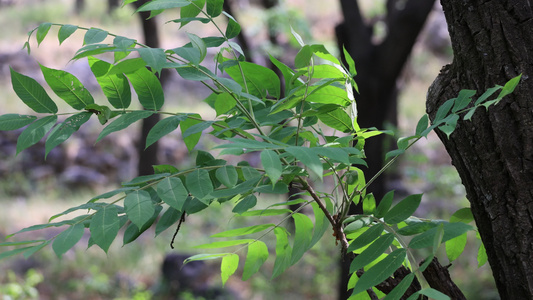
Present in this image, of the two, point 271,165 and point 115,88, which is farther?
point 115,88

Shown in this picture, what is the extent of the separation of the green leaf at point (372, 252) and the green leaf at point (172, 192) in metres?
0.27

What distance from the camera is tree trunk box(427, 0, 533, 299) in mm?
924

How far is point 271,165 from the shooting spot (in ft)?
2.30

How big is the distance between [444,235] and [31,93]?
26.5 inches

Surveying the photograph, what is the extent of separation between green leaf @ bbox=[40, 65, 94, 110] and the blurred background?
14 centimetres

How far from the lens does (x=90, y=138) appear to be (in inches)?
436

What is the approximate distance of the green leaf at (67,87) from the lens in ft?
2.83

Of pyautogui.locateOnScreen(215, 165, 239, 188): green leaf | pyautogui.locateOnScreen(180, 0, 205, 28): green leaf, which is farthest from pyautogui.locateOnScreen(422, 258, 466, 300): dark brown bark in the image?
pyautogui.locateOnScreen(180, 0, 205, 28): green leaf

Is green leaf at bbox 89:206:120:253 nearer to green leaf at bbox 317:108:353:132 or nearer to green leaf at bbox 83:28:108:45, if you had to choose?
green leaf at bbox 83:28:108:45

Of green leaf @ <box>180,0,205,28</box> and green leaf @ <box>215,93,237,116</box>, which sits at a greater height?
green leaf @ <box>180,0,205,28</box>

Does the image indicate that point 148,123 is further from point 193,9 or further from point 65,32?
point 65,32

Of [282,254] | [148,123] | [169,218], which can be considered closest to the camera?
[169,218]

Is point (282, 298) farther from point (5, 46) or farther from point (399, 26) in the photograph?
point (5, 46)

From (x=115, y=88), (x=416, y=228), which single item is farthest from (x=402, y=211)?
(x=115, y=88)
